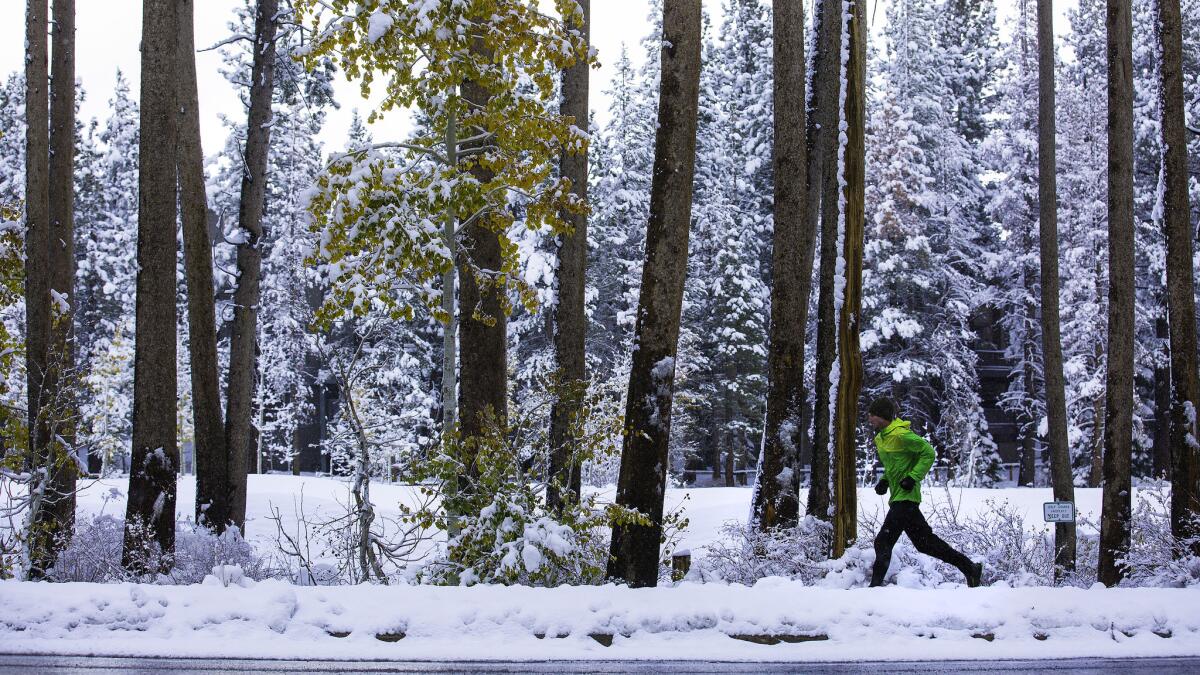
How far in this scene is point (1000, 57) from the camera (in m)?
41.5

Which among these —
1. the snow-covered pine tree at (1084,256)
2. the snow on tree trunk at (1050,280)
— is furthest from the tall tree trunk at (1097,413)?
the snow on tree trunk at (1050,280)

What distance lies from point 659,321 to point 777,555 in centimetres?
351

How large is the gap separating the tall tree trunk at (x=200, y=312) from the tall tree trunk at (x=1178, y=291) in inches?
455

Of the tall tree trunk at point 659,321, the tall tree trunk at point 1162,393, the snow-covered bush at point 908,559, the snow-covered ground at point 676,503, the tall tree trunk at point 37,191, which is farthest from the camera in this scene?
the tall tree trunk at point 1162,393

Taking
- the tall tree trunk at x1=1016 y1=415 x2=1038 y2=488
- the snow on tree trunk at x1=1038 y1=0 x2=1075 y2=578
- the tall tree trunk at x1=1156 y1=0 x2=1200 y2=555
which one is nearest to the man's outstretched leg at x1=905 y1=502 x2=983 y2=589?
the tall tree trunk at x1=1156 y1=0 x2=1200 y2=555

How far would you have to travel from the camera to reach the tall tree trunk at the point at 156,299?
968 centimetres

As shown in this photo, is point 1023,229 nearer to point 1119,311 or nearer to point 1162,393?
point 1162,393

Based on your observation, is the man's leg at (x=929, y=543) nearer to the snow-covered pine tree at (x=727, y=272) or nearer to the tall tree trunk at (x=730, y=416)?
the snow-covered pine tree at (x=727, y=272)

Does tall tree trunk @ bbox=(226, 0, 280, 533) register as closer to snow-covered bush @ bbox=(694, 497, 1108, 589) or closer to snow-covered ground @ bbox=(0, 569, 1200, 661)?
snow-covered bush @ bbox=(694, 497, 1108, 589)

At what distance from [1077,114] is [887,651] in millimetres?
31638

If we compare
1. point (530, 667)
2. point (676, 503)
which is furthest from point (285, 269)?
point (530, 667)

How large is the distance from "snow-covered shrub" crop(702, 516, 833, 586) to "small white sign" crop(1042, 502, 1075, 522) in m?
2.48

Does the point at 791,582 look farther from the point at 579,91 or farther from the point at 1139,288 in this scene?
the point at 1139,288

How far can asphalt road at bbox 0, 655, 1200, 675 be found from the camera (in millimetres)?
5295
